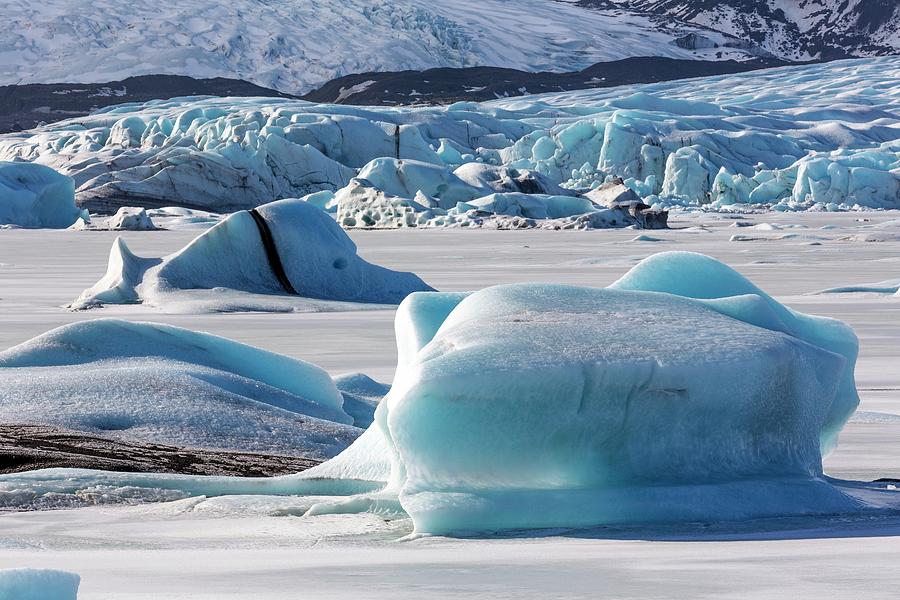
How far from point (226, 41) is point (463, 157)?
44.1 metres

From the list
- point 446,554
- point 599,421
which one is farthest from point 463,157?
point 446,554

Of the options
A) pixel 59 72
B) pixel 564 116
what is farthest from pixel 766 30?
pixel 564 116

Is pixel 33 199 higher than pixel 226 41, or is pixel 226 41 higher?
pixel 226 41

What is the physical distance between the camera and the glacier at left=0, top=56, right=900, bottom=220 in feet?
89.0

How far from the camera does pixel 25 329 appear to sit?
643 centimetres

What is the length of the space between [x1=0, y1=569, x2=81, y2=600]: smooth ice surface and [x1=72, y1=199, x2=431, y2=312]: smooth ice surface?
6484 mm

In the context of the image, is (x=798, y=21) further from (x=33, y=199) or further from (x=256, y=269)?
(x=256, y=269)

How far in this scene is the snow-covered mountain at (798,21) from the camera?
357 feet

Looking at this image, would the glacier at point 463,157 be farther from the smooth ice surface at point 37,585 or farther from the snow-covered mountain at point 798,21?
the snow-covered mountain at point 798,21

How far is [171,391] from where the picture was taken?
3.55m

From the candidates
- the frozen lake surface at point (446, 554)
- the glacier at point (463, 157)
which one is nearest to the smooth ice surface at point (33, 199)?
the glacier at point (463, 157)

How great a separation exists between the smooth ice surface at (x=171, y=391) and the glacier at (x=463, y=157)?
1956 cm

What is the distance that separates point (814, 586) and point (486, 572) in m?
0.38

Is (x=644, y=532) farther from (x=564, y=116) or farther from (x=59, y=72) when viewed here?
(x=59, y=72)
